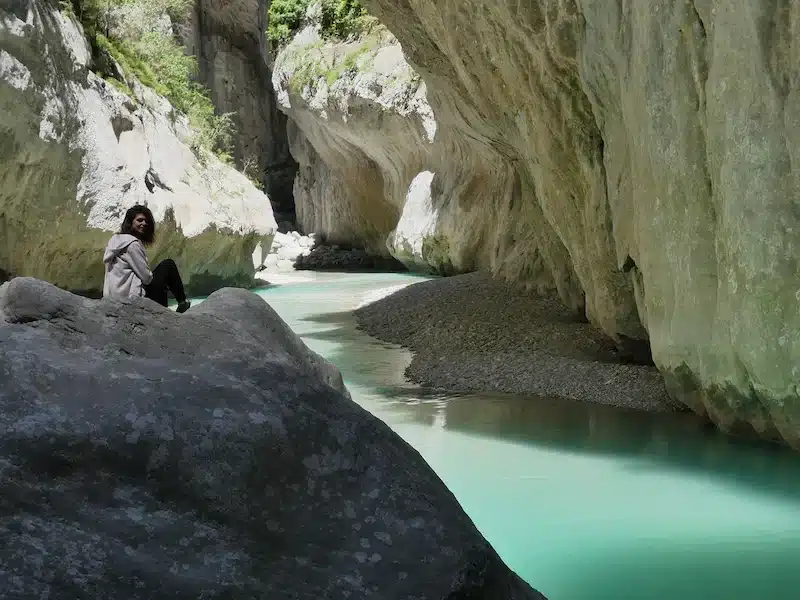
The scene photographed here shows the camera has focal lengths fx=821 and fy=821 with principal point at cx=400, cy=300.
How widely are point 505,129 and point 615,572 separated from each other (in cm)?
890

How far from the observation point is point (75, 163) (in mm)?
15492

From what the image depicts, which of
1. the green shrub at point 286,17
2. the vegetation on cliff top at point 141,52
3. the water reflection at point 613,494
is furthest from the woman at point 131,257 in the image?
the green shrub at point 286,17

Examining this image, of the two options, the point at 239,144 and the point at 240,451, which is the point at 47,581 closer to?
the point at 240,451

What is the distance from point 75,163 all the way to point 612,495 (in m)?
12.9

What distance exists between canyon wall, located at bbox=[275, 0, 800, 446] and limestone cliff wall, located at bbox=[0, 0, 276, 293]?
592cm

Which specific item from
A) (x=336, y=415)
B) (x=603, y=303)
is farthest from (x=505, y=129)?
(x=336, y=415)

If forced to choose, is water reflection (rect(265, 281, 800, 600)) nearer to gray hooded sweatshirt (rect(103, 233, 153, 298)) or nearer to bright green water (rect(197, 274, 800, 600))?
bright green water (rect(197, 274, 800, 600))

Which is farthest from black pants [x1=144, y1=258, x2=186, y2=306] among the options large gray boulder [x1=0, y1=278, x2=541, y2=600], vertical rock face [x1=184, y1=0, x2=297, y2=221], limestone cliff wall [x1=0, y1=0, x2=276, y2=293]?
vertical rock face [x1=184, y1=0, x2=297, y2=221]

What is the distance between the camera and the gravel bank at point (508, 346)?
8.90m

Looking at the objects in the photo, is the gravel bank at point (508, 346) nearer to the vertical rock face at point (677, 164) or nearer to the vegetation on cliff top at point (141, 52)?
the vertical rock face at point (677, 164)

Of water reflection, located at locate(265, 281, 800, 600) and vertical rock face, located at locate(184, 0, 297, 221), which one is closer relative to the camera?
water reflection, located at locate(265, 281, 800, 600)

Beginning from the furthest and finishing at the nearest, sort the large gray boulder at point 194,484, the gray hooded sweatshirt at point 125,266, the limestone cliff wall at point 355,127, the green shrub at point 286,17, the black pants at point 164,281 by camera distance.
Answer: the green shrub at point 286,17 → the limestone cliff wall at point 355,127 → the black pants at point 164,281 → the gray hooded sweatshirt at point 125,266 → the large gray boulder at point 194,484

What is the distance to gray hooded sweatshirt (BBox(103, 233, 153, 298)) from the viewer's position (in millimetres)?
4727

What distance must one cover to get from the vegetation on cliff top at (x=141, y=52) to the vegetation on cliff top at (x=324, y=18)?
11.8 ft
